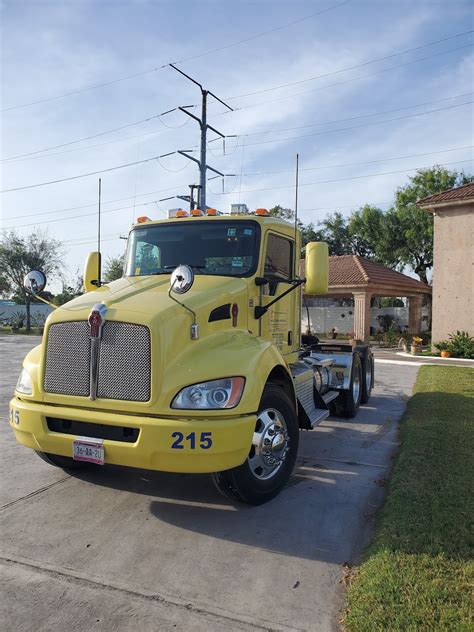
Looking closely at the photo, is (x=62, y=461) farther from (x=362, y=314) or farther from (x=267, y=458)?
(x=362, y=314)

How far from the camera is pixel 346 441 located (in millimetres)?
6660

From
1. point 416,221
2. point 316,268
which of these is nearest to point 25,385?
point 316,268

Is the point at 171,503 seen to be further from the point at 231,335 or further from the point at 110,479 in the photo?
the point at 231,335

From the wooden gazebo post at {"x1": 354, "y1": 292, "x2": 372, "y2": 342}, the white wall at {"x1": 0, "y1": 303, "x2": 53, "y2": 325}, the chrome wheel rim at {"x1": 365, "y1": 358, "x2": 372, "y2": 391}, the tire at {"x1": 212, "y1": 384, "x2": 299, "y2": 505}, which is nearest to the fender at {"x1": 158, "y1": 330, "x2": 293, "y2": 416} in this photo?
the tire at {"x1": 212, "y1": 384, "x2": 299, "y2": 505}

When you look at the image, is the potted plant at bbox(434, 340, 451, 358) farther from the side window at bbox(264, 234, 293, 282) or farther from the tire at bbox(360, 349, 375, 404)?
the side window at bbox(264, 234, 293, 282)

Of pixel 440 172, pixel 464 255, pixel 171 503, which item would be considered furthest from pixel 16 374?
pixel 440 172

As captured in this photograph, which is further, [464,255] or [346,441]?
[464,255]

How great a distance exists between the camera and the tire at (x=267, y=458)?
414 cm

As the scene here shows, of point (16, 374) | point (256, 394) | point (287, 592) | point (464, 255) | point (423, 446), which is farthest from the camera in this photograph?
point (464, 255)

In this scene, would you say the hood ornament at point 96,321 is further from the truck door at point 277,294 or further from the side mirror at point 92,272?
the side mirror at point 92,272

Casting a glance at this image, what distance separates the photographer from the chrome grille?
3824mm

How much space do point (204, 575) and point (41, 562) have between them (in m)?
1.12

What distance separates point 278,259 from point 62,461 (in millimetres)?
3072

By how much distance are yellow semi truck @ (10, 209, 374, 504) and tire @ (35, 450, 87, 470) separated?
11 mm
